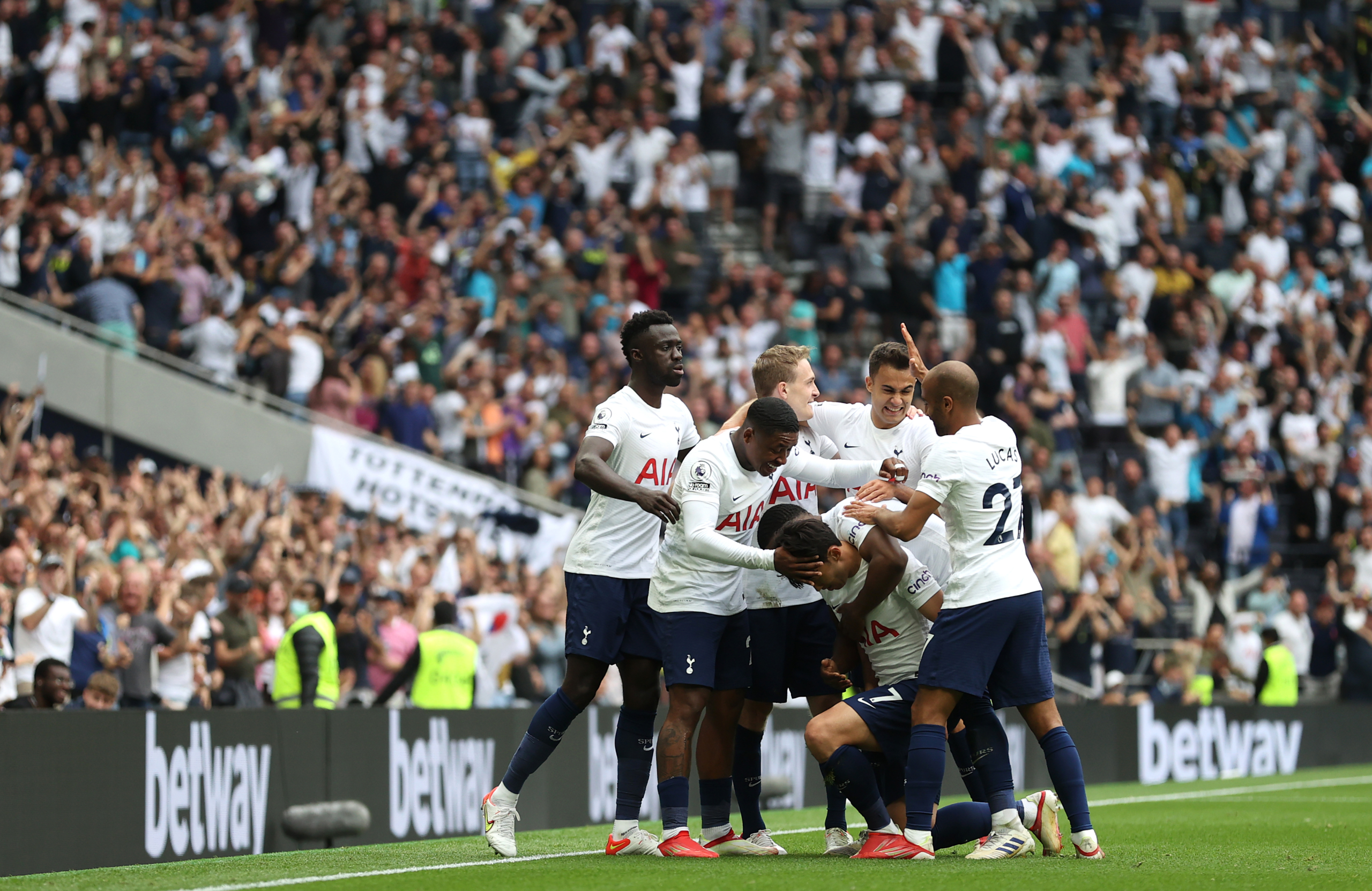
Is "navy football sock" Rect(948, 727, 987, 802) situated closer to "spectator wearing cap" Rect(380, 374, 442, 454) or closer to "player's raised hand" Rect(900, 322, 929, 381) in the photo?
"player's raised hand" Rect(900, 322, 929, 381)

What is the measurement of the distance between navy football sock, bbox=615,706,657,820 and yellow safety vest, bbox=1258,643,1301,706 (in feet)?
41.2

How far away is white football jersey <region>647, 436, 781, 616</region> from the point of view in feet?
→ 25.8

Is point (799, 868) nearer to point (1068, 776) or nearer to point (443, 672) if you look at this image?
point (1068, 776)

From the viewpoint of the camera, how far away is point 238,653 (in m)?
12.6

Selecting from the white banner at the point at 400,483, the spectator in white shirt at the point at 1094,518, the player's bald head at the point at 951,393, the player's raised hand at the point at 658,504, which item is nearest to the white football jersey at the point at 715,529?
the player's raised hand at the point at 658,504

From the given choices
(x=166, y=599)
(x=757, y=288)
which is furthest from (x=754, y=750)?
(x=757, y=288)

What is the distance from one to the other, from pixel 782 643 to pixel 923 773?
1.04 metres

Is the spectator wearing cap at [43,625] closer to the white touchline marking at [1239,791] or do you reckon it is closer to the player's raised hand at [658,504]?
the player's raised hand at [658,504]

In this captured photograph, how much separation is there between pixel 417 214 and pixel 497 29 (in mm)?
4158

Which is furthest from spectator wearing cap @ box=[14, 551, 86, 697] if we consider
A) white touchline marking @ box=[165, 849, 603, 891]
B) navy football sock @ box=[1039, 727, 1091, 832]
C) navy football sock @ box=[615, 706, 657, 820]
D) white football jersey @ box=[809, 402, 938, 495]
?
navy football sock @ box=[1039, 727, 1091, 832]

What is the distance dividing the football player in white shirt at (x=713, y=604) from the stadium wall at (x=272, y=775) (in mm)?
3400

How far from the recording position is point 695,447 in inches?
316

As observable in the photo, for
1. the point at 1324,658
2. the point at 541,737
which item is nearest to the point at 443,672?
the point at 541,737

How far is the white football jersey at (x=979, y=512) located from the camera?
295 inches
